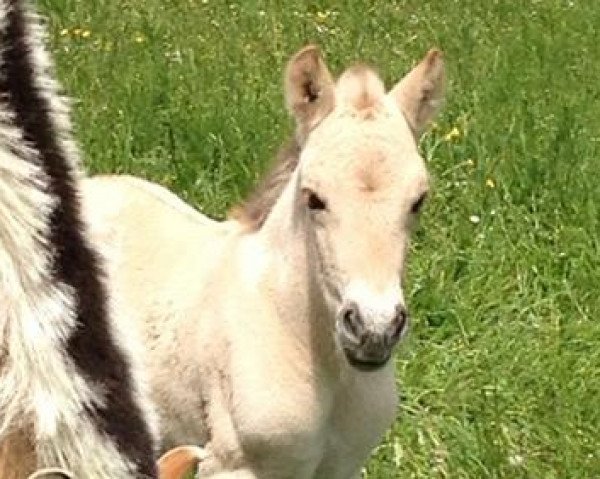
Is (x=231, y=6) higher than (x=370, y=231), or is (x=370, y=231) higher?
(x=370, y=231)

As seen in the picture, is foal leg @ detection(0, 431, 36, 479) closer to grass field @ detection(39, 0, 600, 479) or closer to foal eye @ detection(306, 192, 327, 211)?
foal eye @ detection(306, 192, 327, 211)

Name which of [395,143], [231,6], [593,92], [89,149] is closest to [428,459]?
[395,143]

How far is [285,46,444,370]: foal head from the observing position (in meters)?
3.91

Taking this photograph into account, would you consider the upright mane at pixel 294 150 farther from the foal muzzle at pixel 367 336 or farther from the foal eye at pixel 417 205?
the foal muzzle at pixel 367 336

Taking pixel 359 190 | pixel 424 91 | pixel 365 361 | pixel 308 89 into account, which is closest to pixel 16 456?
pixel 365 361

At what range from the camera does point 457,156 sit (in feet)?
22.1

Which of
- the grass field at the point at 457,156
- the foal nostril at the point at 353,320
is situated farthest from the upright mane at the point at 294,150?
the grass field at the point at 457,156

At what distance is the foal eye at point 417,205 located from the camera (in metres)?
4.11

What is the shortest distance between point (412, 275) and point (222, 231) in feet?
3.32

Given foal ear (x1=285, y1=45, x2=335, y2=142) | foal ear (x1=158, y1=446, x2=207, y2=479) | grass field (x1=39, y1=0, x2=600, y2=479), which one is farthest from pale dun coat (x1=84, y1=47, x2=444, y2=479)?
foal ear (x1=158, y1=446, x2=207, y2=479)

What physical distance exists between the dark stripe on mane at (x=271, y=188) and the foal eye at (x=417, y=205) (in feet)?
1.89

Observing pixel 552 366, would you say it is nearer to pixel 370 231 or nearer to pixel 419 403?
pixel 419 403

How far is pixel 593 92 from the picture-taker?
24.0 feet

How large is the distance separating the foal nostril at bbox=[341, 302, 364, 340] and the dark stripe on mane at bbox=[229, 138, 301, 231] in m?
0.80
